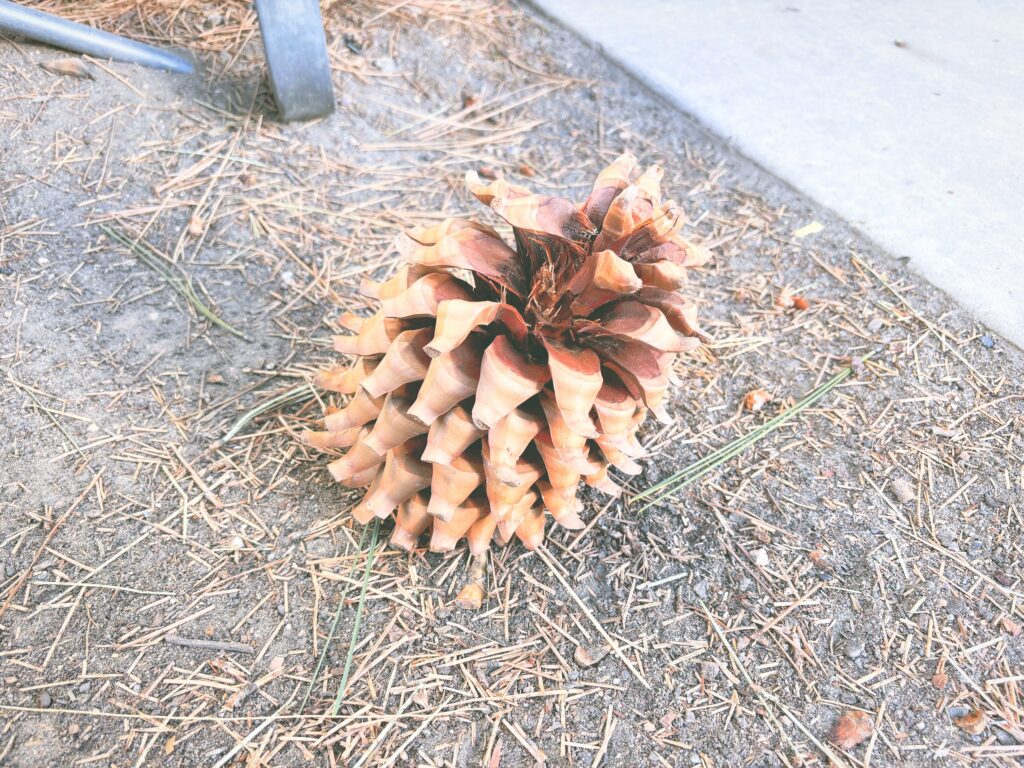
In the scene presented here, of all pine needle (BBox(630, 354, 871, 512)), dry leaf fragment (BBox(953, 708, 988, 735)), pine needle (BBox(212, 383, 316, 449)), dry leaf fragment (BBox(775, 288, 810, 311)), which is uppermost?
pine needle (BBox(212, 383, 316, 449))

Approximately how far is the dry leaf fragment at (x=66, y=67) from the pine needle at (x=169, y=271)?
582 mm

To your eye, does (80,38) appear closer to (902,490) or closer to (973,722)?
(902,490)

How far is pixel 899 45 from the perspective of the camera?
9.00 ft

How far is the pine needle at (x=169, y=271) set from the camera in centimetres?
177

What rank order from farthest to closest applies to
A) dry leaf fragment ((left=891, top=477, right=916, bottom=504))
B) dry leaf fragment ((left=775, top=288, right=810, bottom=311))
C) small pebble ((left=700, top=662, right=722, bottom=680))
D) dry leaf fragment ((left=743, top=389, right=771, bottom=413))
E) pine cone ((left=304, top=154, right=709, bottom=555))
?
dry leaf fragment ((left=775, top=288, right=810, bottom=311)) → dry leaf fragment ((left=743, top=389, right=771, bottom=413)) → dry leaf fragment ((left=891, top=477, right=916, bottom=504)) → small pebble ((left=700, top=662, right=722, bottom=680)) → pine cone ((left=304, top=154, right=709, bottom=555))

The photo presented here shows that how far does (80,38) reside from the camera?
216 cm

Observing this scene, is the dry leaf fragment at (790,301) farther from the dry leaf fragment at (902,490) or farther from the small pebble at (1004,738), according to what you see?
the small pebble at (1004,738)

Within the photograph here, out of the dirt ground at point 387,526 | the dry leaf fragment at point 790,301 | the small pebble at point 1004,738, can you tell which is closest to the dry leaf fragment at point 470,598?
the dirt ground at point 387,526

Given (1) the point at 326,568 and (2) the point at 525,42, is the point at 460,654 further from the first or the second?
(2) the point at 525,42

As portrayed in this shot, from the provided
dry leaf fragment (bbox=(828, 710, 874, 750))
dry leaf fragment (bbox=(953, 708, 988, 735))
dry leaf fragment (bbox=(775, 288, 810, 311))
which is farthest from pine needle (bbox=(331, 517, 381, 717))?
dry leaf fragment (bbox=(775, 288, 810, 311))

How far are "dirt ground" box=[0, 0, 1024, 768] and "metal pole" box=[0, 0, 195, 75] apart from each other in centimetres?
5

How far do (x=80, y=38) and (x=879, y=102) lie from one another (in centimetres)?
248

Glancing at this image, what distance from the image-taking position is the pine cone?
44.4 inches

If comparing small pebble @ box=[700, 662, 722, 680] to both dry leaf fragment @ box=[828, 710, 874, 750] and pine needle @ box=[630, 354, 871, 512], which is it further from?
pine needle @ box=[630, 354, 871, 512]
